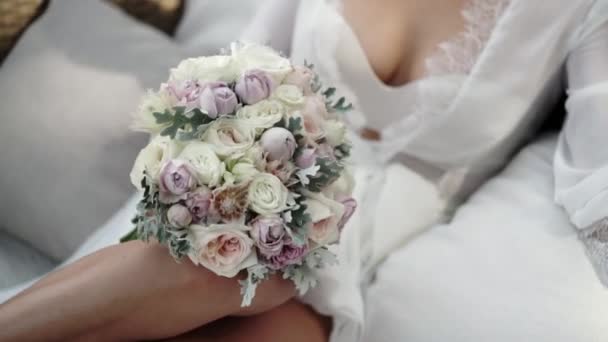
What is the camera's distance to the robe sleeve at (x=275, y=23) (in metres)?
1.26

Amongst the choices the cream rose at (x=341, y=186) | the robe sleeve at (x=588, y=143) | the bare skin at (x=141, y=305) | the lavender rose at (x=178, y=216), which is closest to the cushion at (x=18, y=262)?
the bare skin at (x=141, y=305)

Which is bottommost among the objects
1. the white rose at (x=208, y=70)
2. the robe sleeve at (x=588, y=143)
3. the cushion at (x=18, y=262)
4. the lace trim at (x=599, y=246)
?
the cushion at (x=18, y=262)

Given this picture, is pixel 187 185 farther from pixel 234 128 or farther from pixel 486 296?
pixel 486 296

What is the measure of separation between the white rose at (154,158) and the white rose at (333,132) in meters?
0.20

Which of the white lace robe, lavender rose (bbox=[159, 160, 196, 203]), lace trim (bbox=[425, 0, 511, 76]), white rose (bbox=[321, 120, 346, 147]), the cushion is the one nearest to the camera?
lavender rose (bbox=[159, 160, 196, 203])

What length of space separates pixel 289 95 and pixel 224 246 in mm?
203

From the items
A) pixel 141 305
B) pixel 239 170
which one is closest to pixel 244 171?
pixel 239 170

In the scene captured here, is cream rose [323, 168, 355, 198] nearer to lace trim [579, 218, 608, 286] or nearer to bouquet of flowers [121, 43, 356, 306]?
bouquet of flowers [121, 43, 356, 306]

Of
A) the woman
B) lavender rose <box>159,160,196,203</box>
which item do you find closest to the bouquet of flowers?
lavender rose <box>159,160,196,203</box>

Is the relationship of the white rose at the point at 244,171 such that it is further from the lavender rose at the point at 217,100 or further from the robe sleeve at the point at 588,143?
the robe sleeve at the point at 588,143

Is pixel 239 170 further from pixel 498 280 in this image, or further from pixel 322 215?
pixel 498 280

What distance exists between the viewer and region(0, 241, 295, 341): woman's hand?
0.83m

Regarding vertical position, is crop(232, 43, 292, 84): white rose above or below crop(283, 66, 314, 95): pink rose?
above

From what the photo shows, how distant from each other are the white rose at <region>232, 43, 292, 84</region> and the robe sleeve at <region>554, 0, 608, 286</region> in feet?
1.58
